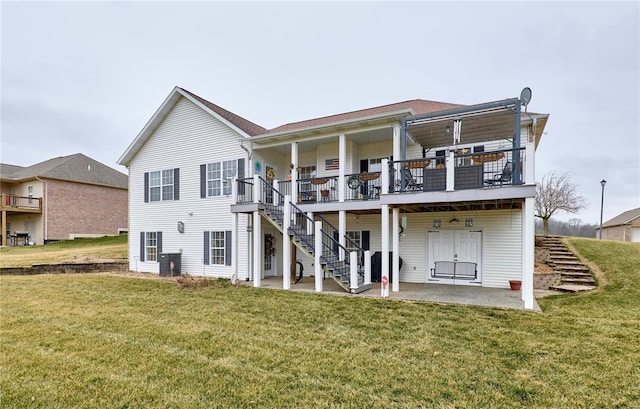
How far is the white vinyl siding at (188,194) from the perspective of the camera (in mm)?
13023

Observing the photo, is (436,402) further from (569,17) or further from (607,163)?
(607,163)

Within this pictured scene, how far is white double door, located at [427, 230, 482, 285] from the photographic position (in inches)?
432

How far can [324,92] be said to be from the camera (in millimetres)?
32375

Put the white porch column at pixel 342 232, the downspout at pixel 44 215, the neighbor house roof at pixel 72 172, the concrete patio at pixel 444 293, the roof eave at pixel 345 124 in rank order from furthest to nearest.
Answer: the neighbor house roof at pixel 72 172, the downspout at pixel 44 215, the white porch column at pixel 342 232, the roof eave at pixel 345 124, the concrete patio at pixel 444 293

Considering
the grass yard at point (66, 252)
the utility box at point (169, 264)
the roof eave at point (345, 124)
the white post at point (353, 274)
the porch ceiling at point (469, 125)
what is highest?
the roof eave at point (345, 124)

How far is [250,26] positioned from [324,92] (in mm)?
15743

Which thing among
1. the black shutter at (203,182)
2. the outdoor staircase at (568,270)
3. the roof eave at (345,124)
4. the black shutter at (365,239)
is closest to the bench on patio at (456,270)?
the outdoor staircase at (568,270)

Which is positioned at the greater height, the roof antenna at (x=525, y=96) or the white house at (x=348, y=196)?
the roof antenna at (x=525, y=96)

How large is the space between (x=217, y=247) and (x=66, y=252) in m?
12.6

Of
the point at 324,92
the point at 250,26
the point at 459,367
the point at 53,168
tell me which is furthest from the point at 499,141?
the point at 53,168

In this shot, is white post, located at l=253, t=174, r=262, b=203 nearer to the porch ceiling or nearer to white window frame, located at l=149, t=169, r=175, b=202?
the porch ceiling

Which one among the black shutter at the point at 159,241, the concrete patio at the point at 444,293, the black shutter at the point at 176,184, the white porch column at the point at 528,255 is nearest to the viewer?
the white porch column at the point at 528,255

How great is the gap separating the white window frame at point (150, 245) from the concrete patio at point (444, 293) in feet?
21.8

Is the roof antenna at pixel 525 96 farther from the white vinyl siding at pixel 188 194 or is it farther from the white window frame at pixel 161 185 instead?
the white window frame at pixel 161 185
